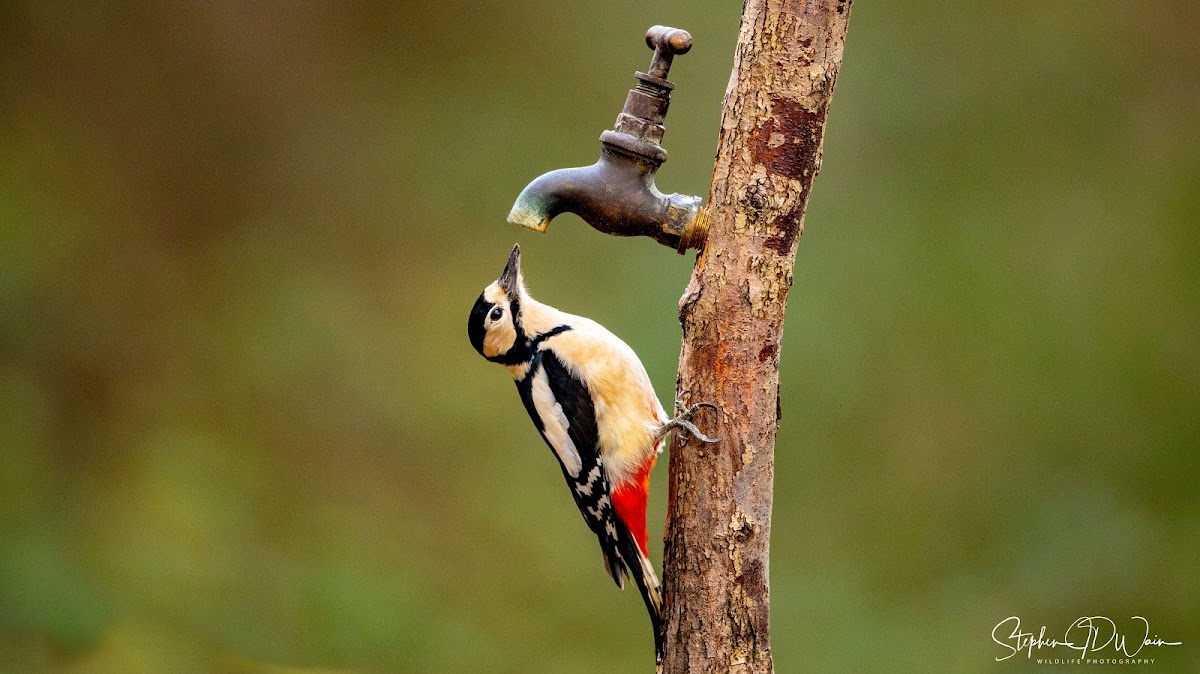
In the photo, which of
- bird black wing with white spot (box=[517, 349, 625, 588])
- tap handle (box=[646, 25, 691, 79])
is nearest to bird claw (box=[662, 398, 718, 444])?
bird black wing with white spot (box=[517, 349, 625, 588])

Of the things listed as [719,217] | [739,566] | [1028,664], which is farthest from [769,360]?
[1028,664]

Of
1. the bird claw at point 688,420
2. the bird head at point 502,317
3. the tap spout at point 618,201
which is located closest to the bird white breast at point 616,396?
the bird head at point 502,317

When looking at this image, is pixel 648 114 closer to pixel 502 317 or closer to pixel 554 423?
pixel 502 317

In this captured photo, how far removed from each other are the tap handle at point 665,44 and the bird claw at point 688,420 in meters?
0.57

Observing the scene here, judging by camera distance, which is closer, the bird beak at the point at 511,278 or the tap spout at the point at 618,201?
the tap spout at the point at 618,201

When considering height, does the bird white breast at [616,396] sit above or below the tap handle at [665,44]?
below

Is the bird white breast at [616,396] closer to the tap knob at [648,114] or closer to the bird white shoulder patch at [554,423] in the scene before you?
the bird white shoulder patch at [554,423]

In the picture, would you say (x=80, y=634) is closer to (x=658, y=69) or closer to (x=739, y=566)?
(x=739, y=566)

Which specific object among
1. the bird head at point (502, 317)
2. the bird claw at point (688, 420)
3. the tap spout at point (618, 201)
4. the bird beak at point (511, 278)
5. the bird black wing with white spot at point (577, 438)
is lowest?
the bird claw at point (688, 420)

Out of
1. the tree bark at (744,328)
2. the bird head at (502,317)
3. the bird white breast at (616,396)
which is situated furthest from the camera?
the bird head at (502,317)

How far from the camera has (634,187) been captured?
169cm

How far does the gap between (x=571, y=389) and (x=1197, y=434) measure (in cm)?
255

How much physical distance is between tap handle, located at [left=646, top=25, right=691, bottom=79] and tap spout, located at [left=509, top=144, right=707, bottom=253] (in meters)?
0.16

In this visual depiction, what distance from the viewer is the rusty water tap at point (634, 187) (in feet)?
5.51
